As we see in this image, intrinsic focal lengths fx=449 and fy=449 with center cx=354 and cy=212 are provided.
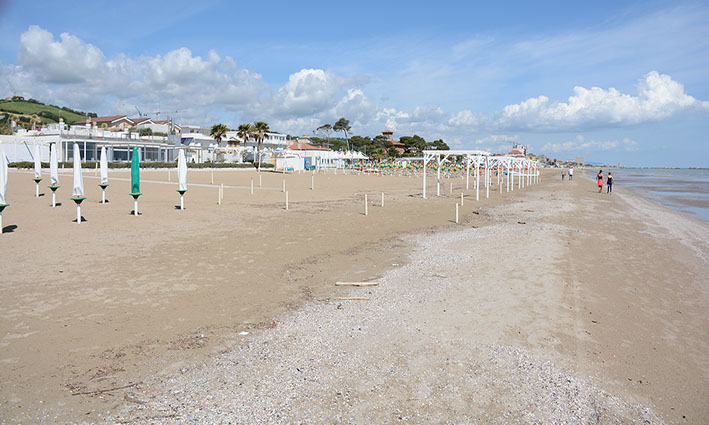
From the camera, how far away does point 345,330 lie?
18.3ft

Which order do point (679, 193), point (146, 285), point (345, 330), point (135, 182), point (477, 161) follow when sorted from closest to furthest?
point (345, 330)
point (146, 285)
point (135, 182)
point (477, 161)
point (679, 193)

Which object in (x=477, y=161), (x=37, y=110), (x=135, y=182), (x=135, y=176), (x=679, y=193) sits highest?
(x=37, y=110)

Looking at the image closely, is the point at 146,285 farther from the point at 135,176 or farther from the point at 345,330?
the point at 135,176

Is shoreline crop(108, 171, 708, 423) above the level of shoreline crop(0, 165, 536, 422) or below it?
below

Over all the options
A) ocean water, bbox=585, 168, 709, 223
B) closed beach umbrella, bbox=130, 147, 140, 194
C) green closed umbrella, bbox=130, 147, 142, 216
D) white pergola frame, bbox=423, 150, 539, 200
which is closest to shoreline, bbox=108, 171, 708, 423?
green closed umbrella, bbox=130, 147, 142, 216

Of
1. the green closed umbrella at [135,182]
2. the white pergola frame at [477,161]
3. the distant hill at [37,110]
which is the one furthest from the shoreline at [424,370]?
the distant hill at [37,110]

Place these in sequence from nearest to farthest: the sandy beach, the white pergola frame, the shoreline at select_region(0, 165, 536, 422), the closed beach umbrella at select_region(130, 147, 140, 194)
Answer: the sandy beach
the shoreline at select_region(0, 165, 536, 422)
the closed beach umbrella at select_region(130, 147, 140, 194)
the white pergola frame

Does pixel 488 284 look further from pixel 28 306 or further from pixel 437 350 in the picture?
Answer: pixel 28 306

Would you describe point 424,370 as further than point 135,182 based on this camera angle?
No

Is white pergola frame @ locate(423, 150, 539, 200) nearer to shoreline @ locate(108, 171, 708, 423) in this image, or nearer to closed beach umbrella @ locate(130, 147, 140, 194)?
closed beach umbrella @ locate(130, 147, 140, 194)

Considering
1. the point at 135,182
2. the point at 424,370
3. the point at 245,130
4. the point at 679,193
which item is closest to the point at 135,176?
the point at 135,182

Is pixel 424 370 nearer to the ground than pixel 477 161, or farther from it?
nearer to the ground

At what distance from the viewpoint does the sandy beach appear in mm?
3910

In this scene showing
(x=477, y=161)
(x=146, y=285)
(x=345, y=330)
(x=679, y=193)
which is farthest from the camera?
(x=679, y=193)
